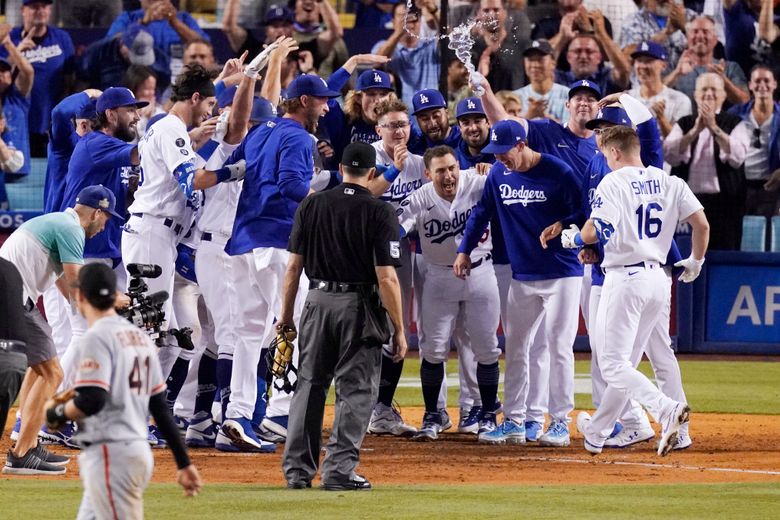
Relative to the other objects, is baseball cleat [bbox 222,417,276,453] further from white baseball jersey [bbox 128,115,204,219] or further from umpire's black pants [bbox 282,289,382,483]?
umpire's black pants [bbox 282,289,382,483]

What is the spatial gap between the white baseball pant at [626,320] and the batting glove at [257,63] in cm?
295

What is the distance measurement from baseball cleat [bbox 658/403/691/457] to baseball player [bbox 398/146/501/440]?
183 cm

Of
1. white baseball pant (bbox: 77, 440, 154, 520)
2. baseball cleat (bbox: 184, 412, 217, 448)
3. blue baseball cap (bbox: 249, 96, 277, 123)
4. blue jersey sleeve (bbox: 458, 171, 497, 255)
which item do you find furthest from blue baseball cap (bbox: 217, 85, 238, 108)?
white baseball pant (bbox: 77, 440, 154, 520)

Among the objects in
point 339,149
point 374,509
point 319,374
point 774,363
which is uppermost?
point 339,149

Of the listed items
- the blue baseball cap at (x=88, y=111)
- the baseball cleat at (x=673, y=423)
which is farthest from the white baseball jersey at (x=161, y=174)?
the baseball cleat at (x=673, y=423)

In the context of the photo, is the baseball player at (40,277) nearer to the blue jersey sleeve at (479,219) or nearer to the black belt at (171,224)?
the black belt at (171,224)

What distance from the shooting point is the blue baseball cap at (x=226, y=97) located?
34.2ft

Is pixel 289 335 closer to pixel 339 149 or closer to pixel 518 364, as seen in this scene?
pixel 518 364

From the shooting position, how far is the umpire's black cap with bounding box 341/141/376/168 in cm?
746

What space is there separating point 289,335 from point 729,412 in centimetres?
623

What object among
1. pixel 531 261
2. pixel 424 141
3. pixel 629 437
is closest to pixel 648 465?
pixel 629 437

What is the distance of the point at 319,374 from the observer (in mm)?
7461

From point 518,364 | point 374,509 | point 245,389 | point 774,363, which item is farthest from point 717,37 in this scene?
point 374,509

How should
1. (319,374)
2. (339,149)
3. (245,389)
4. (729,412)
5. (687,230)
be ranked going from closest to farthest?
(319,374), (245,389), (339,149), (729,412), (687,230)
